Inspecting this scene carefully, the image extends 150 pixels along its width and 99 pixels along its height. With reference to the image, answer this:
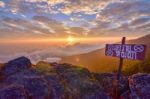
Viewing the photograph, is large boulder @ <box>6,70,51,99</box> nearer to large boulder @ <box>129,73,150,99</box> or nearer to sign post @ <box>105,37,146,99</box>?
sign post @ <box>105,37,146,99</box>

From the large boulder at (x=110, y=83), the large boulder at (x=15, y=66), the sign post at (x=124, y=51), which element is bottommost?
the large boulder at (x=110, y=83)

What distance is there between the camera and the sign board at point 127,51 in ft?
61.2

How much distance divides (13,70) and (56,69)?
14.9 ft

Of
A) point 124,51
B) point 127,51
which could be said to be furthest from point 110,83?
point 127,51

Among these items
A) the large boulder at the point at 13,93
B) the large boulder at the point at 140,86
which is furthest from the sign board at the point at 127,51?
the large boulder at the point at 13,93

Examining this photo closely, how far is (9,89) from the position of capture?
57.7 feet

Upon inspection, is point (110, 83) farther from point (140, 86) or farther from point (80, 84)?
point (140, 86)

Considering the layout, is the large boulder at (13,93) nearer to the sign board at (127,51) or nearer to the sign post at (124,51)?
the sign post at (124,51)

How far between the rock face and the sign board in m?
1.91

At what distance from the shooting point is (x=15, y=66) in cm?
2297

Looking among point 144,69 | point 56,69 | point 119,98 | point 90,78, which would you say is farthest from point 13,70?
point 144,69

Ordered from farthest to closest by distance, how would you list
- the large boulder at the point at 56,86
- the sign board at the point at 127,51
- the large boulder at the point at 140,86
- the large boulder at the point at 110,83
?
the large boulder at the point at 110,83 → the large boulder at the point at 56,86 → the sign board at the point at 127,51 → the large boulder at the point at 140,86

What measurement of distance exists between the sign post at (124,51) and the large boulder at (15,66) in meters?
8.81

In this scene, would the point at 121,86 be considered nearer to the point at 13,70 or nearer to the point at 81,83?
the point at 81,83
